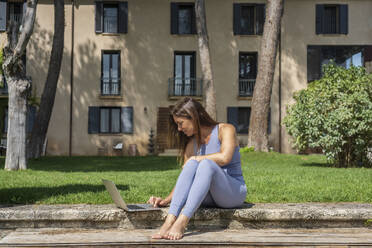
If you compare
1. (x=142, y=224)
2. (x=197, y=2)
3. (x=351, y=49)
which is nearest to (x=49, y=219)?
(x=142, y=224)

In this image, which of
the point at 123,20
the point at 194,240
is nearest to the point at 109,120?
the point at 123,20

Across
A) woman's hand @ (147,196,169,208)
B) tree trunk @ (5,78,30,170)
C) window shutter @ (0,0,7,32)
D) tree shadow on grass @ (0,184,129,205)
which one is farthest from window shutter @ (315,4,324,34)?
woman's hand @ (147,196,169,208)

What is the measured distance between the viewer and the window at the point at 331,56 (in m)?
→ 23.3

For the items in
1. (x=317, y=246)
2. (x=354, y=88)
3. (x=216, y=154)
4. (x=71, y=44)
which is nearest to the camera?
(x=317, y=246)

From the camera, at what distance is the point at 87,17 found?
23250 mm

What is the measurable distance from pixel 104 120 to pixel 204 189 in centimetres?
2013

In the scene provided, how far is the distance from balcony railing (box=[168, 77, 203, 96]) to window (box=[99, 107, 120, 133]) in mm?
2877

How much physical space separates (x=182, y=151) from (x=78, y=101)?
64.5 ft

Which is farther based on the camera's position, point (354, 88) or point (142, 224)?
point (354, 88)

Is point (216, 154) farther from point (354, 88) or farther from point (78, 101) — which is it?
point (78, 101)

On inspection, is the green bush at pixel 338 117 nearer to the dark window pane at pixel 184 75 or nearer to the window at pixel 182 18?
the dark window pane at pixel 184 75

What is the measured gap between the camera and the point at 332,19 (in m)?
23.8

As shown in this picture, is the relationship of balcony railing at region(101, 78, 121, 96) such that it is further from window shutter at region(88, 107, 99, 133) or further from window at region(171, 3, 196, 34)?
window at region(171, 3, 196, 34)

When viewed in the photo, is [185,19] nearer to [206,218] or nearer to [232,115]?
[232,115]
